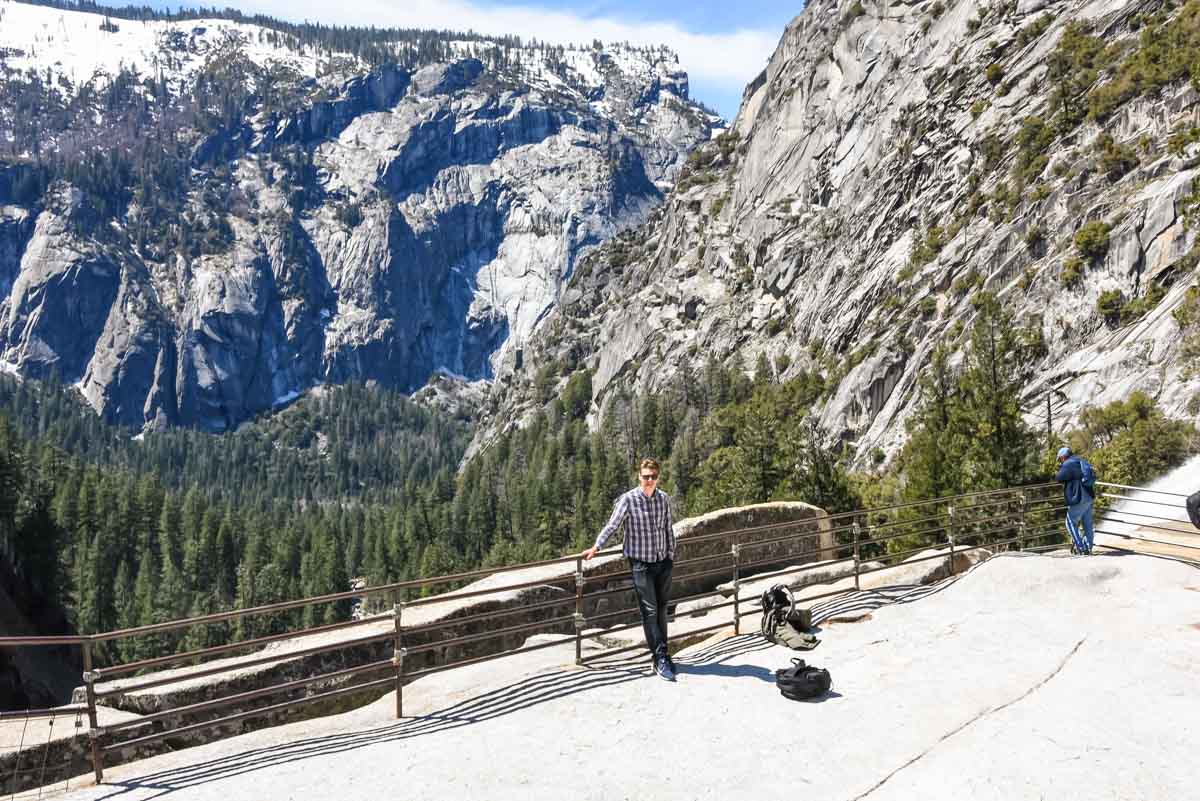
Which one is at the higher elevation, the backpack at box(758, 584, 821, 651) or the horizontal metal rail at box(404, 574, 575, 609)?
the horizontal metal rail at box(404, 574, 575, 609)

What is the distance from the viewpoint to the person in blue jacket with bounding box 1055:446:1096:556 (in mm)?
18516

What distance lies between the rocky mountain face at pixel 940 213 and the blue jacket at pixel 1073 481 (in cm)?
2490

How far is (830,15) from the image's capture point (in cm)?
13050

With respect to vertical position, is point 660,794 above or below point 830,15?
below

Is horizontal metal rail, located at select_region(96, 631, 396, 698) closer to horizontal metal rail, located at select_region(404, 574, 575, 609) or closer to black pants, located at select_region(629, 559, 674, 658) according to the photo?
horizontal metal rail, located at select_region(404, 574, 575, 609)

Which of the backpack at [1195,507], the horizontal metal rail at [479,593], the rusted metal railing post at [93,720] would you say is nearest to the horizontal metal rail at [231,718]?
the rusted metal railing post at [93,720]

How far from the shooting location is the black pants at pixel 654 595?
1137 centimetres

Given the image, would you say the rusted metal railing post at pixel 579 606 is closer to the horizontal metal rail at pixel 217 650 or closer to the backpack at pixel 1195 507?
the horizontal metal rail at pixel 217 650

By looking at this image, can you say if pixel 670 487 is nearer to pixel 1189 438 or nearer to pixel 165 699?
pixel 1189 438

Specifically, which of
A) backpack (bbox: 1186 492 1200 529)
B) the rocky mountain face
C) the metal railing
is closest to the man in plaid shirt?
the metal railing

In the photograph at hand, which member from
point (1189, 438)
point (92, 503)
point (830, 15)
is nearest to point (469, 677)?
point (1189, 438)

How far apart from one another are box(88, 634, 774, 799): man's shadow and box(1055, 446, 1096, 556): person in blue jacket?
374 inches

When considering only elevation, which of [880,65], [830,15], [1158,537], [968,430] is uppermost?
[830,15]

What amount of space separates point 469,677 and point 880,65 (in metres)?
117
